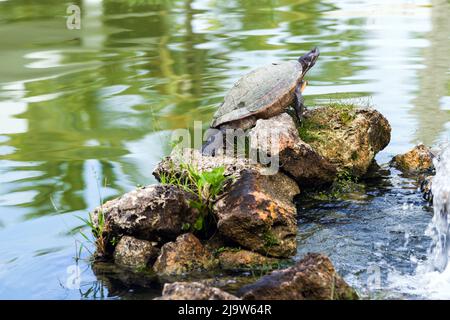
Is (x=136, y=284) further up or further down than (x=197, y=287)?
further down

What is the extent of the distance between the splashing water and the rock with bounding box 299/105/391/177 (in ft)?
2.85

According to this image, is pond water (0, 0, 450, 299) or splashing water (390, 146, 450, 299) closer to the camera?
splashing water (390, 146, 450, 299)

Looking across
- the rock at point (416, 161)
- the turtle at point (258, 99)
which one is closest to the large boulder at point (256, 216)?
the turtle at point (258, 99)

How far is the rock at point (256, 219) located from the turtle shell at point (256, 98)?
4.64 ft

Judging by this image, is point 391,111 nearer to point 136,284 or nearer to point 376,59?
point 376,59

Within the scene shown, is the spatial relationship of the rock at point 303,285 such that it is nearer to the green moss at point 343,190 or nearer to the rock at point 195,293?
the rock at point 195,293

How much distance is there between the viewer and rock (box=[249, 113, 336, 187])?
670 cm

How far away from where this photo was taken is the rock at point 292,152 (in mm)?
6699

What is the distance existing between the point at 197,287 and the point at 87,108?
6.21m

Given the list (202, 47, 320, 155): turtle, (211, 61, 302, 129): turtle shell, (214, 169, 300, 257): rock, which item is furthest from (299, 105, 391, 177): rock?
(214, 169, 300, 257): rock

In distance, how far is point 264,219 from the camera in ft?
18.7

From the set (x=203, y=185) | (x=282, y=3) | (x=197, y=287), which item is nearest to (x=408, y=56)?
(x=282, y=3)

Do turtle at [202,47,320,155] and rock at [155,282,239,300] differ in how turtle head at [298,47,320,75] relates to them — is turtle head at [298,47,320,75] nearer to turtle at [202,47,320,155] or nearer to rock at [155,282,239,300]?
turtle at [202,47,320,155]

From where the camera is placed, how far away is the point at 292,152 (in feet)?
22.1
